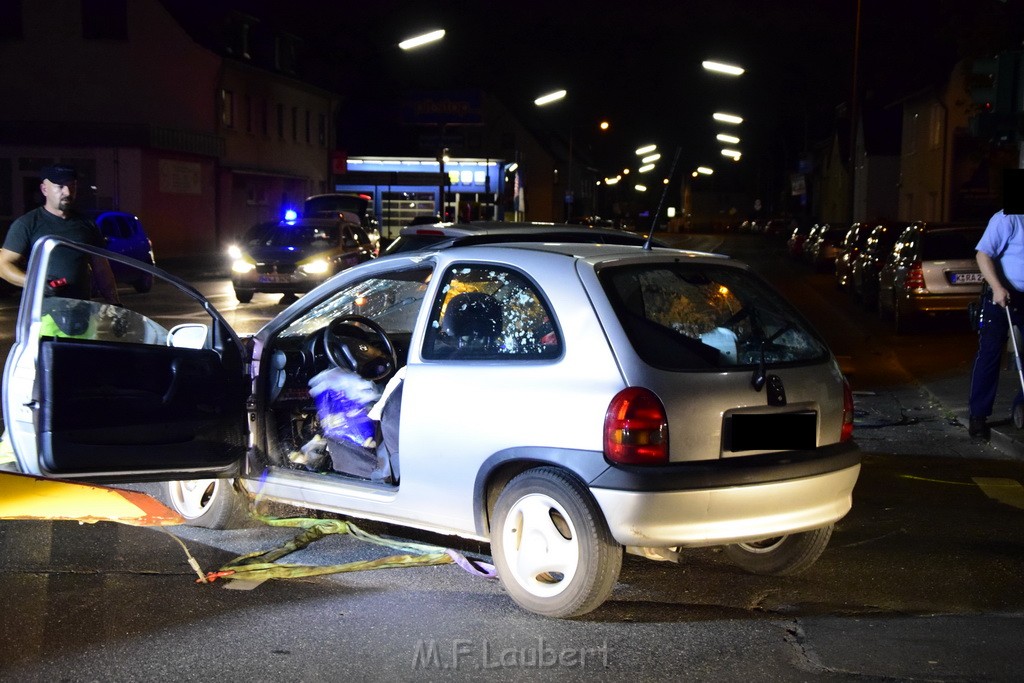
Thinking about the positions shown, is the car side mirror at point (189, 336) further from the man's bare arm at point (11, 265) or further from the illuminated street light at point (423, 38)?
the illuminated street light at point (423, 38)

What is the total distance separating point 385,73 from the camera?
70.5 meters

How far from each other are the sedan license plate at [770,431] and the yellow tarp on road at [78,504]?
3.17 meters

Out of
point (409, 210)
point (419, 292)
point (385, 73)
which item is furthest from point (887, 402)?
point (385, 73)

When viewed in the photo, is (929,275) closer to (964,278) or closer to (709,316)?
(964,278)

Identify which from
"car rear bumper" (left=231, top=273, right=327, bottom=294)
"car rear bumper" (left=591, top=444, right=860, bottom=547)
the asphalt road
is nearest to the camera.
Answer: the asphalt road

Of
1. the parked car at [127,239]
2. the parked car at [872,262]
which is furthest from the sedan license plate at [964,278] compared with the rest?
the parked car at [127,239]

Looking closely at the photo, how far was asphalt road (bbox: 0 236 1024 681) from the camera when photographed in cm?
469

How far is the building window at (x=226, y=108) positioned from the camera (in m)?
47.3

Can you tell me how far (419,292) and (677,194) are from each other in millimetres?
115560

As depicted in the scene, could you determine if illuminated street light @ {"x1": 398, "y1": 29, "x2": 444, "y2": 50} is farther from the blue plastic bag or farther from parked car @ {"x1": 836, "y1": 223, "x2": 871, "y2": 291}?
the blue plastic bag

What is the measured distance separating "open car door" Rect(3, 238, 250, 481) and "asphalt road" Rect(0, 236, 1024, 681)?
1.85 feet

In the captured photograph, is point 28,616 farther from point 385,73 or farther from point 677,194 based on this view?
point 677,194

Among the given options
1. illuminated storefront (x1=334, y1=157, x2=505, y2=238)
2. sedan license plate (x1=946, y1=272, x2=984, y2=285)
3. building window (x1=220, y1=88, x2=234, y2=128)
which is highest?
building window (x1=220, y1=88, x2=234, y2=128)

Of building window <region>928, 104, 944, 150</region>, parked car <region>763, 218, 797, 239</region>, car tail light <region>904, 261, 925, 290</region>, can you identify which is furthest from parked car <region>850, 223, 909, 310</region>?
parked car <region>763, 218, 797, 239</region>
